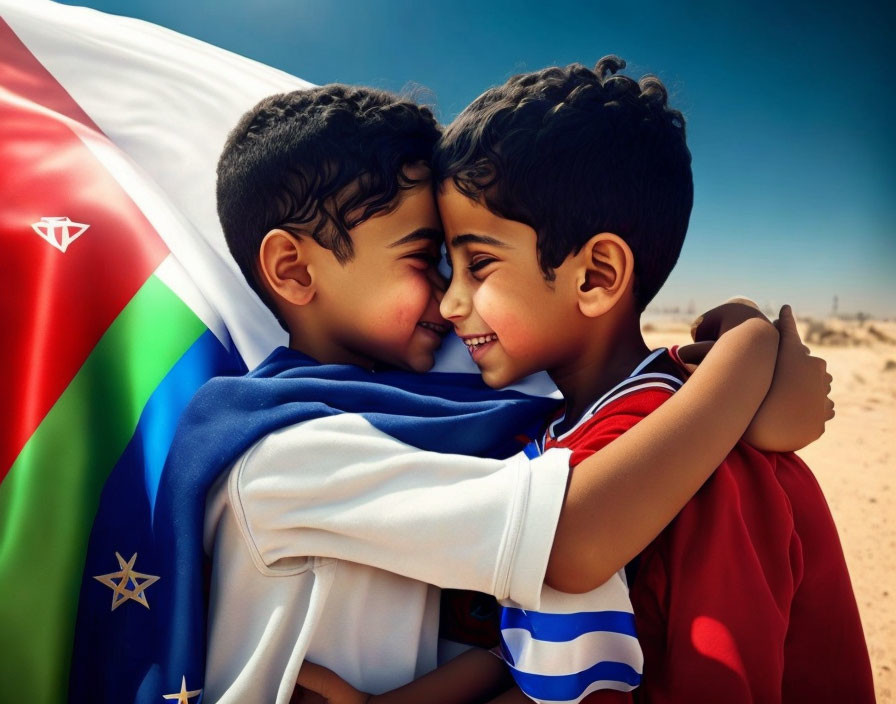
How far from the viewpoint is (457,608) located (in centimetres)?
165

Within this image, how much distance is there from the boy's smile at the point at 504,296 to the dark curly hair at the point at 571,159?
1.4 inches

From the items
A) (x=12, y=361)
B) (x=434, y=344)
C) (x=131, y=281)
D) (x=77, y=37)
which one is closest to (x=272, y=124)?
(x=131, y=281)

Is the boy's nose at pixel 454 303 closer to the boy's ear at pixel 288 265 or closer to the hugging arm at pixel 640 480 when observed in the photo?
the boy's ear at pixel 288 265

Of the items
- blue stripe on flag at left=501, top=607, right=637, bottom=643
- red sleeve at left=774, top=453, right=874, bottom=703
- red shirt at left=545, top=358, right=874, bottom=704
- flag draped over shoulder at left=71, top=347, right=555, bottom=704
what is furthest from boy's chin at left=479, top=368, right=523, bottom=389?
red sleeve at left=774, top=453, right=874, bottom=703

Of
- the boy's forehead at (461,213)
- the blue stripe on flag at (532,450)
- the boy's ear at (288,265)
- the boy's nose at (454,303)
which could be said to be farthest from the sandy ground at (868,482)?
the boy's ear at (288,265)

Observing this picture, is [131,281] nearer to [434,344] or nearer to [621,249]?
[434,344]

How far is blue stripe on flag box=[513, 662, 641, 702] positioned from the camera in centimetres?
128

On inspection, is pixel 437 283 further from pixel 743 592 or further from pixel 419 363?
pixel 743 592

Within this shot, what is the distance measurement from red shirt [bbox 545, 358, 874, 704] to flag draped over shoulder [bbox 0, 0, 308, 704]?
107 cm

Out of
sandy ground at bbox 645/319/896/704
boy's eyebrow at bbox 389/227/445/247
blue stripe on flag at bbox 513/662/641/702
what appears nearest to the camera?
blue stripe on flag at bbox 513/662/641/702

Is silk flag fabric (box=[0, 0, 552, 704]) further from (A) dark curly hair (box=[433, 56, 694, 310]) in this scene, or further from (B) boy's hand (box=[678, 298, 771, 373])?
(A) dark curly hair (box=[433, 56, 694, 310])

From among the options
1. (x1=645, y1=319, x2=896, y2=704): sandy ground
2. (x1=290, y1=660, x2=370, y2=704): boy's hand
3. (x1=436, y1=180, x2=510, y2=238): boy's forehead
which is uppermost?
(x1=436, y1=180, x2=510, y2=238): boy's forehead

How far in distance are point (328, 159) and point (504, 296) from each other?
1.93ft

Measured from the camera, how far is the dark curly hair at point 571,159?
5.56 feet
